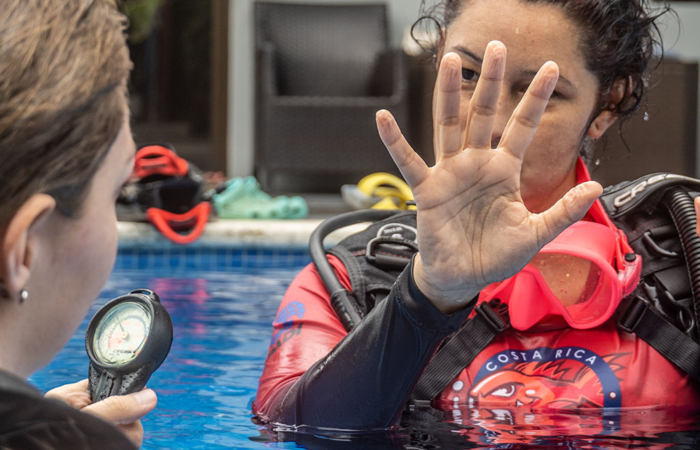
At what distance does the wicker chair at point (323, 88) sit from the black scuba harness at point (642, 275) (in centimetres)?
446

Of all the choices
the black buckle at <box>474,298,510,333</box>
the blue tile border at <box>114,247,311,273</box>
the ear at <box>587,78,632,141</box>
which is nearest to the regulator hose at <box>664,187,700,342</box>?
the ear at <box>587,78,632,141</box>

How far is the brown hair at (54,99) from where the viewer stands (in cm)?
86

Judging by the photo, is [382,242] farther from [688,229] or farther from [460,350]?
[688,229]

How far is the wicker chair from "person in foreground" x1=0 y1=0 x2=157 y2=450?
5.44m

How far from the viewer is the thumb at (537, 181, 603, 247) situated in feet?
4.07

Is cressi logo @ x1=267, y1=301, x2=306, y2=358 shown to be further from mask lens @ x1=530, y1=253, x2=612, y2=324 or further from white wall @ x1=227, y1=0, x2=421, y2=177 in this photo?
white wall @ x1=227, y1=0, x2=421, y2=177

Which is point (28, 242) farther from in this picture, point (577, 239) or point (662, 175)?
point (662, 175)

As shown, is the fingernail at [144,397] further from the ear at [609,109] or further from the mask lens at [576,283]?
the ear at [609,109]

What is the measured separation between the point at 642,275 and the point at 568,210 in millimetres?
700

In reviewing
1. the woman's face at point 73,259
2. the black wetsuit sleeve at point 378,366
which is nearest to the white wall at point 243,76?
the black wetsuit sleeve at point 378,366

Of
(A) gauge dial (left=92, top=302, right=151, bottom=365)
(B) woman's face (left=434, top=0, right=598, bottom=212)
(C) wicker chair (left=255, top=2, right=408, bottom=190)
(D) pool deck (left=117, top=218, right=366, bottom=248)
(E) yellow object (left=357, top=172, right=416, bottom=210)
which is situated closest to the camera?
(A) gauge dial (left=92, top=302, right=151, bottom=365)

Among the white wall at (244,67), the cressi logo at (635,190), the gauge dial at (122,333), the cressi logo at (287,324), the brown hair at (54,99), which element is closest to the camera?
the brown hair at (54,99)

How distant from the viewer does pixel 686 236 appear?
1.80 metres

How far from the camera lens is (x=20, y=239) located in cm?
87
